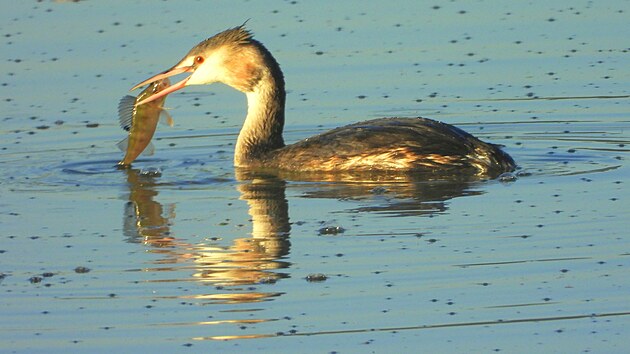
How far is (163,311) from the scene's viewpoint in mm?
10523

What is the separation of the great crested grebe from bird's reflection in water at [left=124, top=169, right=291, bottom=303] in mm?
573

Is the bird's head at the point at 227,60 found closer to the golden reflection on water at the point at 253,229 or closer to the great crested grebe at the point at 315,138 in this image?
the great crested grebe at the point at 315,138

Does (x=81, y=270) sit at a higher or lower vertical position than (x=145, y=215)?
lower

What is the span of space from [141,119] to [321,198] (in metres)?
2.60

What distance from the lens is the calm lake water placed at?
10180 millimetres

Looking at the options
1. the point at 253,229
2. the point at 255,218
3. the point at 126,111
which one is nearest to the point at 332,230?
the point at 253,229

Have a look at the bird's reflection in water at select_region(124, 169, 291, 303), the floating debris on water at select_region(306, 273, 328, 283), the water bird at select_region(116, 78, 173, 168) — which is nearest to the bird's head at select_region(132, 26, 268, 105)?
the water bird at select_region(116, 78, 173, 168)

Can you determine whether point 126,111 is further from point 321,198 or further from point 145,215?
point 321,198

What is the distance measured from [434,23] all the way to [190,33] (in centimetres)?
295

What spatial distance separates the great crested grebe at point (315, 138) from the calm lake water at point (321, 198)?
31cm

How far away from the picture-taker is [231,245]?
40.1 feet

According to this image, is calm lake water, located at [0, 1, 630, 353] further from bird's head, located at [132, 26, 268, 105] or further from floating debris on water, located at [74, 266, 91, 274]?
bird's head, located at [132, 26, 268, 105]

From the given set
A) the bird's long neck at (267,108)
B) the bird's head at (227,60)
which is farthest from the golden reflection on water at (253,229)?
the bird's head at (227,60)

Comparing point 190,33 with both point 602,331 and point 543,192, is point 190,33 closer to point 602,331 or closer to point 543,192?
point 543,192
